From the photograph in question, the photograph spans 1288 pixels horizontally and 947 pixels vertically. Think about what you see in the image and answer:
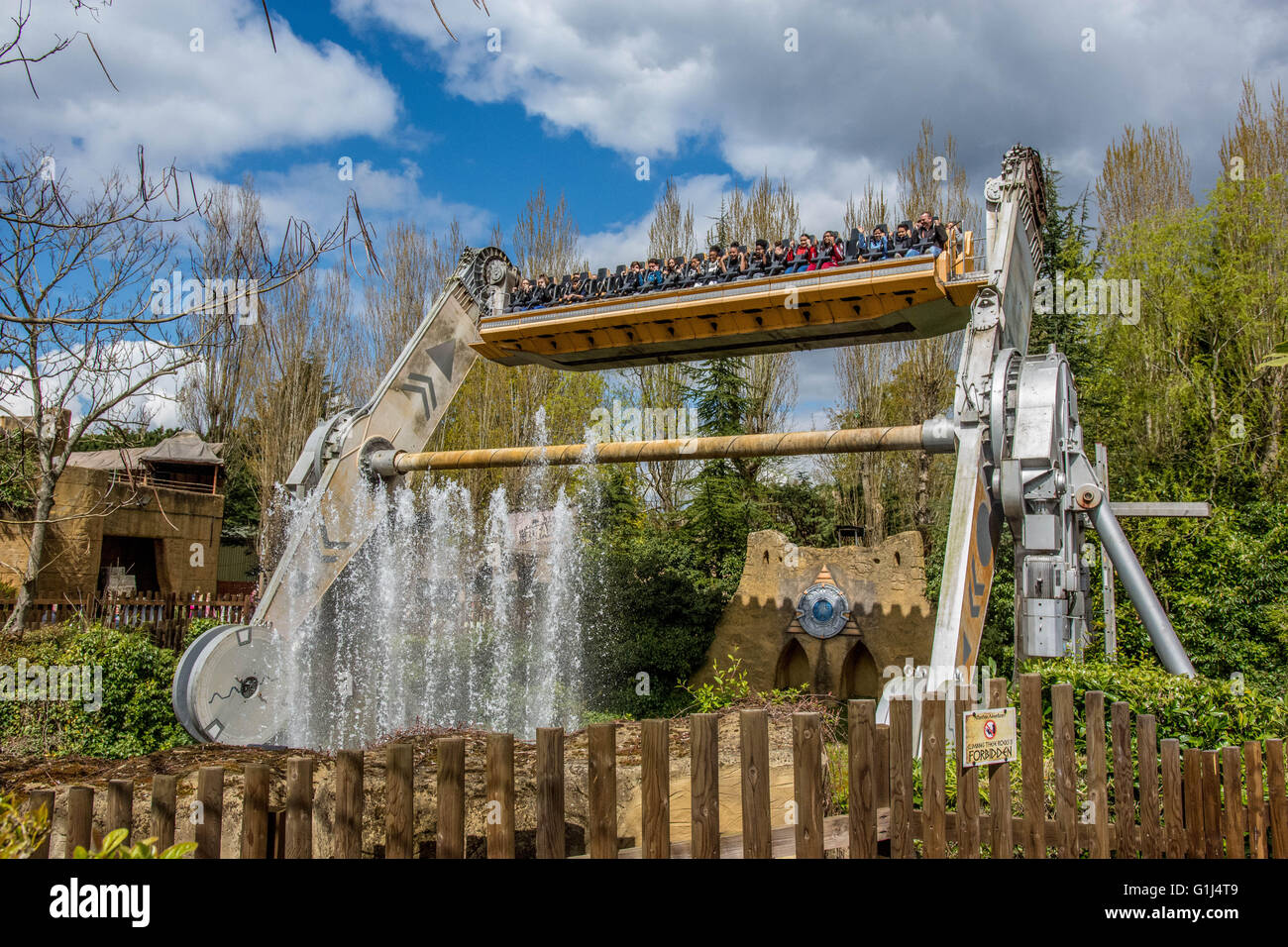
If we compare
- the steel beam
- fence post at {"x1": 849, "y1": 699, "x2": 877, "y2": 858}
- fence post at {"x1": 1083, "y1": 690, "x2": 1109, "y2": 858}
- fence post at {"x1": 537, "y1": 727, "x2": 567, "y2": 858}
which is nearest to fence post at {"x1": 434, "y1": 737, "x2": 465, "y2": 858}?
fence post at {"x1": 537, "y1": 727, "x2": 567, "y2": 858}

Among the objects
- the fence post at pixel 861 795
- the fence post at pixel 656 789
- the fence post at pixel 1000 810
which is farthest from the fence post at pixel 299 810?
the fence post at pixel 1000 810

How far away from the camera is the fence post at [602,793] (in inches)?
110

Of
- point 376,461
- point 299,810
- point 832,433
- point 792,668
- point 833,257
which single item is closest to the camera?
point 299,810

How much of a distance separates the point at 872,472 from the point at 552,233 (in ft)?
37.0

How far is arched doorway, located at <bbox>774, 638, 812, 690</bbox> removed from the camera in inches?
742

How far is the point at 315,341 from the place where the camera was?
26.2m

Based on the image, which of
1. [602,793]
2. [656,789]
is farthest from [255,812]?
[656,789]

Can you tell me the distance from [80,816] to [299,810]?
641mm

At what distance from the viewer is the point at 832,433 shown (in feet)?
33.5

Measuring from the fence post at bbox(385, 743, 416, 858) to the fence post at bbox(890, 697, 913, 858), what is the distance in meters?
1.64

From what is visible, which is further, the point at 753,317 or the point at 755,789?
the point at 753,317

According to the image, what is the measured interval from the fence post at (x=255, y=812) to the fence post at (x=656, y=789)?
3.76ft

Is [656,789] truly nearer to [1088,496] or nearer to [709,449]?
[709,449]
